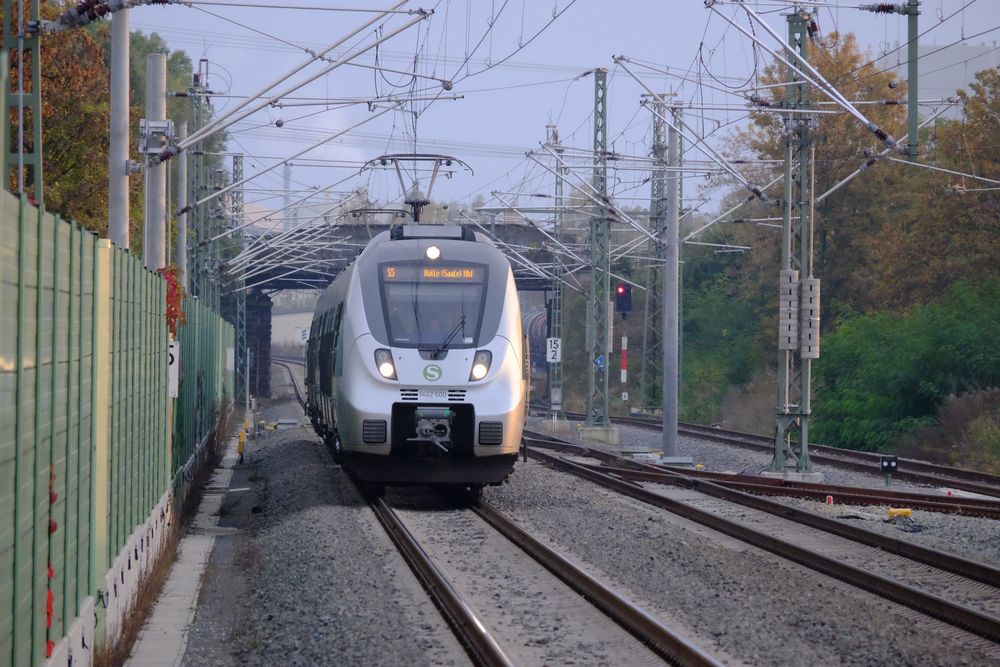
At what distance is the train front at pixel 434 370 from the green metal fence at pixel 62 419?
13.3ft

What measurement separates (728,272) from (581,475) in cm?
4128

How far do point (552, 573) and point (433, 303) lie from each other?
5395 millimetres

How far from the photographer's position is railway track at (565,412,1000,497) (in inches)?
867

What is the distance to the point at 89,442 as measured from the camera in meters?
8.18

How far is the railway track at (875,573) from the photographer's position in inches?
390

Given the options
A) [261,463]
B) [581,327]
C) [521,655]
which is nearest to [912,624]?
[521,655]

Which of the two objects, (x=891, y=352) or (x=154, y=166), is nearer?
(x=154, y=166)

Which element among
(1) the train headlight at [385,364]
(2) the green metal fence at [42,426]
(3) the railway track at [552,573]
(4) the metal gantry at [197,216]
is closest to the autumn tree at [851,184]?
(4) the metal gantry at [197,216]

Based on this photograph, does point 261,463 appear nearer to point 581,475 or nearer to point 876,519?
point 581,475

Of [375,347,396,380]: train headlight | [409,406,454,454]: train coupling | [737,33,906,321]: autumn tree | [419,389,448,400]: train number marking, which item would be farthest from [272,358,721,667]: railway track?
[737,33,906,321]: autumn tree

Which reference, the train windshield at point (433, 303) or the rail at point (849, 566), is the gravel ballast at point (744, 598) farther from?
the train windshield at point (433, 303)

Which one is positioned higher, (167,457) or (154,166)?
(154,166)

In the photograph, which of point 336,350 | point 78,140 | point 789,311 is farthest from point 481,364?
point 78,140

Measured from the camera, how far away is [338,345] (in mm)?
17000
